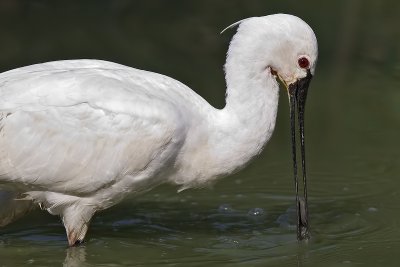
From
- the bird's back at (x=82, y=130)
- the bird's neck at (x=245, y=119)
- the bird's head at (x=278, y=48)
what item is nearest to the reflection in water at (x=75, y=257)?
the bird's back at (x=82, y=130)

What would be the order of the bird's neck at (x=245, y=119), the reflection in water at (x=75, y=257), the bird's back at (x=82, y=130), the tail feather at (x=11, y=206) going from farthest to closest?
the tail feather at (x=11, y=206) < the bird's neck at (x=245, y=119) < the reflection in water at (x=75, y=257) < the bird's back at (x=82, y=130)

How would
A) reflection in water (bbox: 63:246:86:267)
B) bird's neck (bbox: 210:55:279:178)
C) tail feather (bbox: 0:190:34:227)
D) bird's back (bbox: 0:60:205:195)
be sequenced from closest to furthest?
bird's back (bbox: 0:60:205:195), reflection in water (bbox: 63:246:86:267), bird's neck (bbox: 210:55:279:178), tail feather (bbox: 0:190:34:227)

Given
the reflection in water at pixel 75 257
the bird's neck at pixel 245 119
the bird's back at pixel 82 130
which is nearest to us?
the bird's back at pixel 82 130

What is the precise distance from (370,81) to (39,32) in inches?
187

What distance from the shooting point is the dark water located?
861cm

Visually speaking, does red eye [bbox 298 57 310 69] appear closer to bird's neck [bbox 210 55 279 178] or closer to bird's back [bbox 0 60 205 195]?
bird's neck [bbox 210 55 279 178]

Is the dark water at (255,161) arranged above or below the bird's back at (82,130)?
below

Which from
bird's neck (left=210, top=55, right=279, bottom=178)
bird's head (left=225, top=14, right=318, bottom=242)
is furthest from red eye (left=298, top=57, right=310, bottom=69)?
bird's neck (left=210, top=55, right=279, bottom=178)

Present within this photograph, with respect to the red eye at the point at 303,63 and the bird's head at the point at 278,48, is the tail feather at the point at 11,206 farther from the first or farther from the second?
the red eye at the point at 303,63

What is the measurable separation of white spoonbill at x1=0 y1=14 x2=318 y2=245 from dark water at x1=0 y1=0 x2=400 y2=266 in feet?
1.52

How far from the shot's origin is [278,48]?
848cm

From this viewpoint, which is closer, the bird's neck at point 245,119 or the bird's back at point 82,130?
the bird's back at point 82,130

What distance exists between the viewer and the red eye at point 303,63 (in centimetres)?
850

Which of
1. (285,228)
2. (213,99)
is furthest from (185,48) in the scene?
(285,228)
